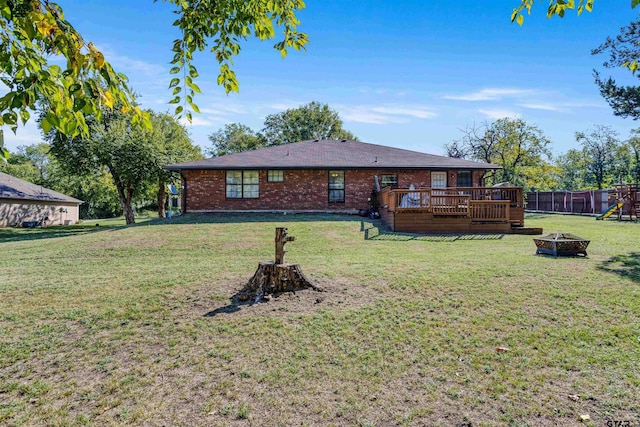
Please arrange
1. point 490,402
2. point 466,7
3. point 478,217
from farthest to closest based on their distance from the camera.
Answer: point 478,217
point 466,7
point 490,402

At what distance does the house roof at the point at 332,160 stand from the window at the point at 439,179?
0.56 meters

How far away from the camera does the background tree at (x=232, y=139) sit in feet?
144

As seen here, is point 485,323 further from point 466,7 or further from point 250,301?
point 466,7

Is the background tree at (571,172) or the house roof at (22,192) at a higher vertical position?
the background tree at (571,172)

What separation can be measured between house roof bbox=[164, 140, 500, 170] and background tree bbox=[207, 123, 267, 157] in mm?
24701

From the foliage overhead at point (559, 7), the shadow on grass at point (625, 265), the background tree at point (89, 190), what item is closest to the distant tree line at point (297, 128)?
the background tree at point (89, 190)

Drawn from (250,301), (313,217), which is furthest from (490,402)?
(313,217)

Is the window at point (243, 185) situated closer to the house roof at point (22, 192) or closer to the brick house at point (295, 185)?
the brick house at point (295, 185)

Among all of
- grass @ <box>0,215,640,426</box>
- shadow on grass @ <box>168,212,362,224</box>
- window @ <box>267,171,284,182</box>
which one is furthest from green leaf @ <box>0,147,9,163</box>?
window @ <box>267,171,284,182</box>

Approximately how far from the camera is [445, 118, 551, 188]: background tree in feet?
99.9

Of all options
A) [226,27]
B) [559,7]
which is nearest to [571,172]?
[559,7]

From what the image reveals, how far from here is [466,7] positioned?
8.04 m

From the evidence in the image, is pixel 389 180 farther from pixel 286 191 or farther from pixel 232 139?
pixel 232 139

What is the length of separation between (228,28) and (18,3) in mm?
1763
